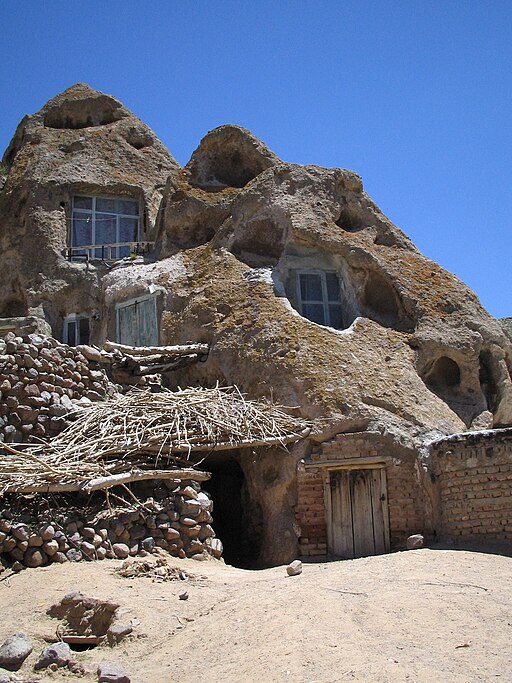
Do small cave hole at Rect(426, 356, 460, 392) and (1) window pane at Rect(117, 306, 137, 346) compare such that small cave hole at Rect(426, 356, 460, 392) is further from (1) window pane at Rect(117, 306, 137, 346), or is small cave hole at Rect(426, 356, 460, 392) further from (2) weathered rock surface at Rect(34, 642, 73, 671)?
(2) weathered rock surface at Rect(34, 642, 73, 671)

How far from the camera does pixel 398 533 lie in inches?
399

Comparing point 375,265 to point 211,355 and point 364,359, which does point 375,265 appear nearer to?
point 364,359

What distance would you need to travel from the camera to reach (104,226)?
57.7ft

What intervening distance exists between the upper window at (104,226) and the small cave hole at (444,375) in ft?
24.6

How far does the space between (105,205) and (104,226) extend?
1.88 ft

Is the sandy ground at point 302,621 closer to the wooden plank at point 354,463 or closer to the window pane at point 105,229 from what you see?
the wooden plank at point 354,463

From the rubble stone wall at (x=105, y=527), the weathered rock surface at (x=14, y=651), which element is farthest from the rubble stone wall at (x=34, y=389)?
the weathered rock surface at (x=14, y=651)

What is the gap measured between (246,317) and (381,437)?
3.05 meters

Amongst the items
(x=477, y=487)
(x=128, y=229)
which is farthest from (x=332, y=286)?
(x=128, y=229)

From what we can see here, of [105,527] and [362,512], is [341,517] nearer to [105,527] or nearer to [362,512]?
[362,512]

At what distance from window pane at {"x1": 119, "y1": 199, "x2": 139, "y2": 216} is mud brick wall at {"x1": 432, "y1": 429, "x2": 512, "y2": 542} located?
10.5 metres

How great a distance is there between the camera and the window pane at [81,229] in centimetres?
1722

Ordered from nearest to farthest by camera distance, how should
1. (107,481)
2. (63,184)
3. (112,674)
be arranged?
(112,674), (107,481), (63,184)

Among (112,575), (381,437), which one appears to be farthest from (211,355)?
(112,575)
